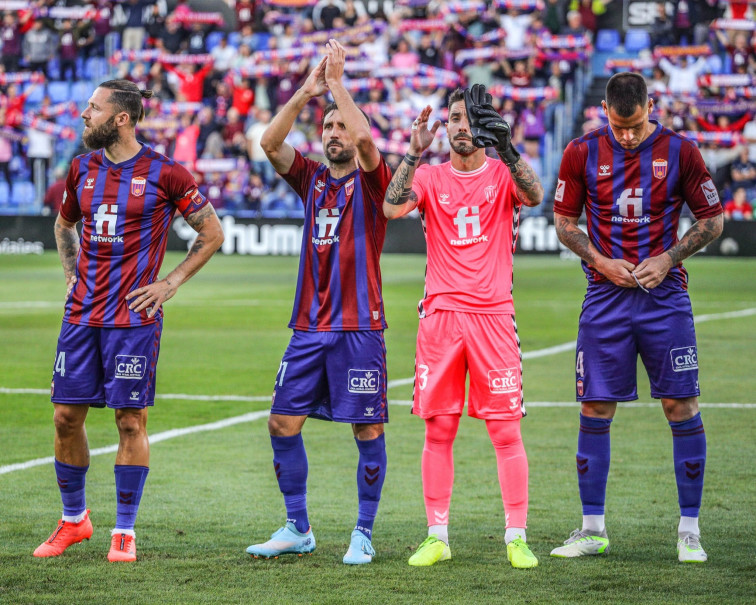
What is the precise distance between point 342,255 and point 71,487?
64.9 inches

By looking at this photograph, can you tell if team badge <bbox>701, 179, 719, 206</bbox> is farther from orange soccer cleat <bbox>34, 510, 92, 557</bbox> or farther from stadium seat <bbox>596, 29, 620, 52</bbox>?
stadium seat <bbox>596, 29, 620, 52</bbox>

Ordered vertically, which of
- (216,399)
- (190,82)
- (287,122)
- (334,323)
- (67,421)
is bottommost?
(216,399)

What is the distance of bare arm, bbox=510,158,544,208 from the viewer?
16.7 feet

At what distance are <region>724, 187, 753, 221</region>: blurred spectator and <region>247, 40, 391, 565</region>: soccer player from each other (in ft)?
65.2

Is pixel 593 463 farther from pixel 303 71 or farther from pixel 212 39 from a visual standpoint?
pixel 212 39

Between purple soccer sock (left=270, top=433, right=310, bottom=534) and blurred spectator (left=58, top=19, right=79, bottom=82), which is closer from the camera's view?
purple soccer sock (left=270, top=433, right=310, bottom=534)

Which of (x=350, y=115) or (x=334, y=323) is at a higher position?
(x=350, y=115)

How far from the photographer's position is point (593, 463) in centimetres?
544

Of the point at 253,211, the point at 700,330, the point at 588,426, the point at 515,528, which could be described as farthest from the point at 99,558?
the point at 253,211

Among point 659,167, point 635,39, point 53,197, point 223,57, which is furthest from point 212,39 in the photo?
point 659,167

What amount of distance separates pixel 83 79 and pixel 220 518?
1072 inches

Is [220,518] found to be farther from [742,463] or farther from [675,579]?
[742,463]

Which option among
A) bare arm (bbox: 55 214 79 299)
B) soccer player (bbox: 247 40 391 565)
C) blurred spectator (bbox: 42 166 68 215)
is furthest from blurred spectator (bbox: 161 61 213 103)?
soccer player (bbox: 247 40 391 565)

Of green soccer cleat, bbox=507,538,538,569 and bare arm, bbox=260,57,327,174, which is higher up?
bare arm, bbox=260,57,327,174
